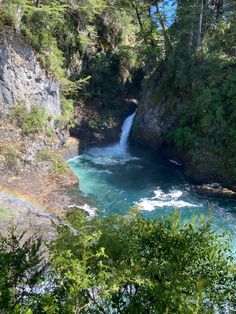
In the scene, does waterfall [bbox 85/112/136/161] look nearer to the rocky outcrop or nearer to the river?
the river

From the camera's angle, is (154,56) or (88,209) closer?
(88,209)

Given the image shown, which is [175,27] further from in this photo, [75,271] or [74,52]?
[75,271]

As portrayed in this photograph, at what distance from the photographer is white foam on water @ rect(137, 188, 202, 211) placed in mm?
15186

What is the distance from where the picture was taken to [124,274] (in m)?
5.50

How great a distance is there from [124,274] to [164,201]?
34.1ft

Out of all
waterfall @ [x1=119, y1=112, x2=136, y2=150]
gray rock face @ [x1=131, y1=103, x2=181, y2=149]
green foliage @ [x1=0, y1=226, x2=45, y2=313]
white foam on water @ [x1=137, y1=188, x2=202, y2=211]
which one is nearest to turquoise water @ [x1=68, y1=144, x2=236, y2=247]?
white foam on water @ [x1=137, y1=188, x2=202, y2=211]

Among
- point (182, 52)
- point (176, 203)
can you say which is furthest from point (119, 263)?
point (182, 52)

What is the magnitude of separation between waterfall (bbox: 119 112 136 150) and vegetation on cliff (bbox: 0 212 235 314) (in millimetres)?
17637

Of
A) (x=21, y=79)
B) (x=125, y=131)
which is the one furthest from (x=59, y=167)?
(x=125, y=131)

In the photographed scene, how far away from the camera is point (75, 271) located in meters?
5.16

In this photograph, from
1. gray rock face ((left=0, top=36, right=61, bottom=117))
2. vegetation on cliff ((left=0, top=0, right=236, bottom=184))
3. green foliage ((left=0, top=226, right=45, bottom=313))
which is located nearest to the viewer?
green foliage ((left=0, top=226, right=45, bottom=313))

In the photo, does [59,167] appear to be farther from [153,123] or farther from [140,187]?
[153,123]

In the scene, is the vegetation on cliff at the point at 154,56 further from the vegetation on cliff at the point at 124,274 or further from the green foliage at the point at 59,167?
the vegetation on cliff at the point at 124,274

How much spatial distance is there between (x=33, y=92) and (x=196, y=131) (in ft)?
29.7
